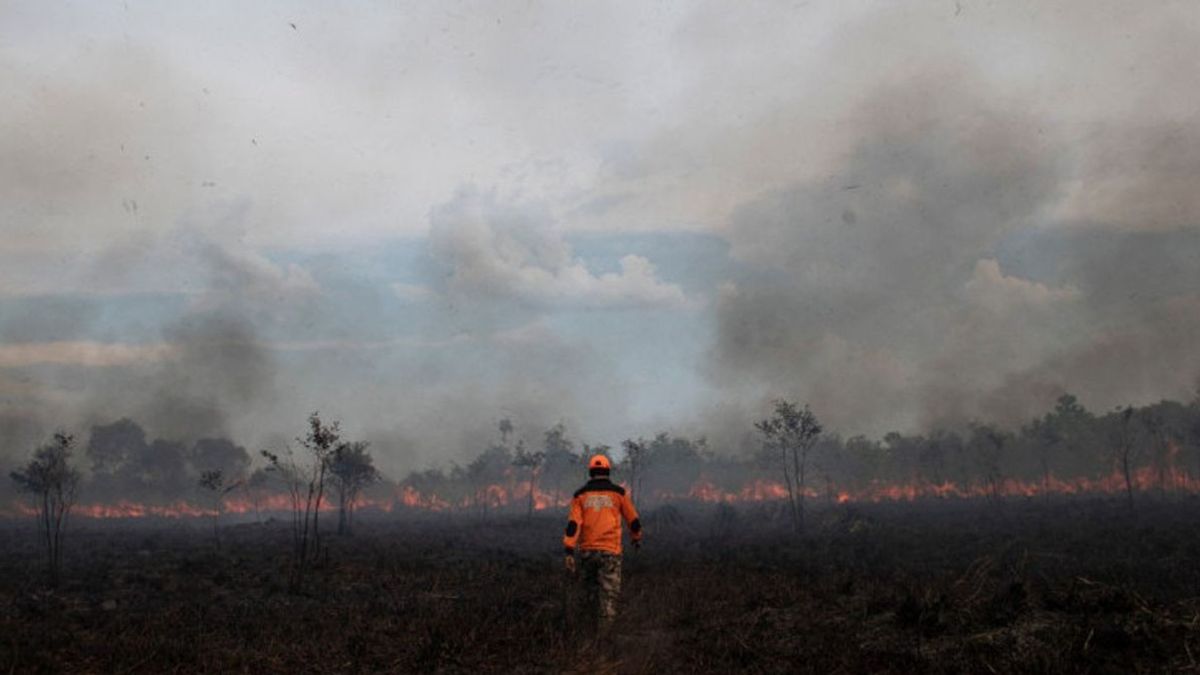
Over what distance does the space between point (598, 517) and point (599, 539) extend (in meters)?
0.29

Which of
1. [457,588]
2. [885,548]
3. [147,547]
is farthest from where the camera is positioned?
[147,547]

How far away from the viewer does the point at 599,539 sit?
927cm

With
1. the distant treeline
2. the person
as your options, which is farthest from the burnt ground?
the distant treeline

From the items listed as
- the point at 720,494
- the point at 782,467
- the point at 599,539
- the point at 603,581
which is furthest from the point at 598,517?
the point at 720,494

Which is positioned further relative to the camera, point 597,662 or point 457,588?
point 457,588

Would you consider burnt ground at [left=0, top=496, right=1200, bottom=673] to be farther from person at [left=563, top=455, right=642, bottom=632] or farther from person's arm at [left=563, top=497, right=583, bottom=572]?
person's arm at [left=563, top=497, right=583, bottom=572]

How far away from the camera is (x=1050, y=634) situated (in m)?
6.95

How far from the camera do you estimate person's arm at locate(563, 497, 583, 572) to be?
8.93 m

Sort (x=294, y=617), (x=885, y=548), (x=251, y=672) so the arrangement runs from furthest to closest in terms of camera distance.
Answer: (x=885, y=548), (x=294, y=617), (x=251, y=672)

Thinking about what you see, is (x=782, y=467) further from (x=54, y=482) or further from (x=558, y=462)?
(x=54, y=482)

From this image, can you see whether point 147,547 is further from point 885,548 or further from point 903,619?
point 903,619

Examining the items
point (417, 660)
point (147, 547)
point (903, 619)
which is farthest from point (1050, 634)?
point (147, 547)

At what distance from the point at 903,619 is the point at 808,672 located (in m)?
2.07

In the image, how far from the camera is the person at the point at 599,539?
30.2ft
